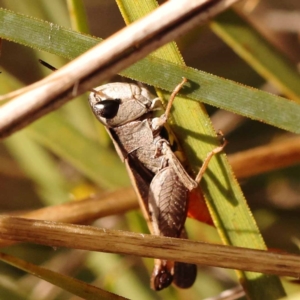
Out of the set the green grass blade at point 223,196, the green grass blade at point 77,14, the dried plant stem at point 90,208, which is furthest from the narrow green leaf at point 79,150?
the green grass blade at point 223,196

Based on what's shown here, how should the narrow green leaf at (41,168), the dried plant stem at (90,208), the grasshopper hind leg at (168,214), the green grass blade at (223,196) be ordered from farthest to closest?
the narrow green leaf at (41,168) → the dried plant stem at (90,208) → the grasshopper hind leg at (168,214) → the green grass blade at (223,196)

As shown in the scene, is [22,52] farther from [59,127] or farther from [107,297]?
[107,297]

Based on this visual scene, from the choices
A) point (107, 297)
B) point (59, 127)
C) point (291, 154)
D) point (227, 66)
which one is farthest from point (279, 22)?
point (107, 297)

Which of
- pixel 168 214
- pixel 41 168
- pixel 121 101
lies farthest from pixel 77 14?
pixel 41 168

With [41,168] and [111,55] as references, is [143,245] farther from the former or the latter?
[41,168]

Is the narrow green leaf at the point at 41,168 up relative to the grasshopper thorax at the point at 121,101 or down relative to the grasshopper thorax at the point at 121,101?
up

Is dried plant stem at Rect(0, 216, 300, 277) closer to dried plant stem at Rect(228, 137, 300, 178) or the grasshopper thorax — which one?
the grasshopper thorax

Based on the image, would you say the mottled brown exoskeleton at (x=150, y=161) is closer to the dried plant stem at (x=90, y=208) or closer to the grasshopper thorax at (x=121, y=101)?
the grasshopper thorax at (x=121, y=101)
